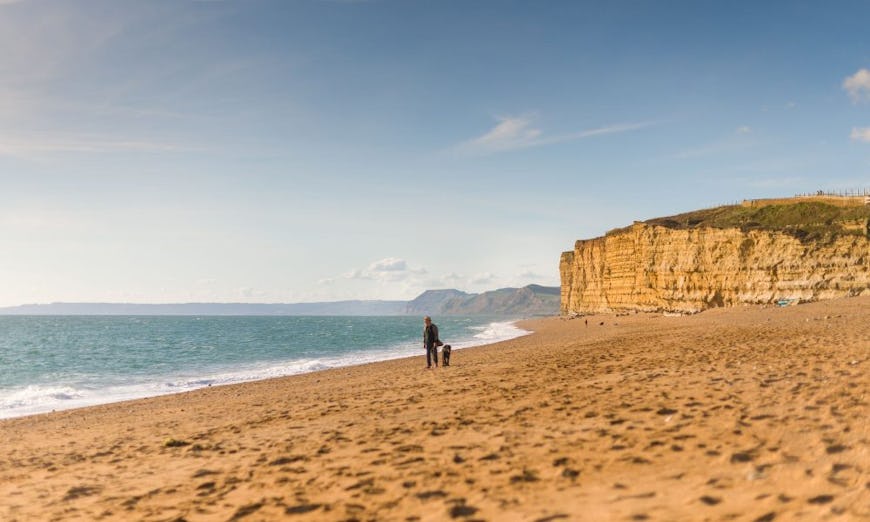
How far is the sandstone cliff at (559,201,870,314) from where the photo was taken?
162 ft

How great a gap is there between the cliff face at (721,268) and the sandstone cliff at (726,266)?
71mm

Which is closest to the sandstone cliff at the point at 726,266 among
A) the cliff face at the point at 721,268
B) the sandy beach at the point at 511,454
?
the cliff face at the point at 721,268

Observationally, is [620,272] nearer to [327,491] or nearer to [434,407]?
[434,407]

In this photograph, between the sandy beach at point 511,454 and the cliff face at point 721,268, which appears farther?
the cliff face at point 721,268

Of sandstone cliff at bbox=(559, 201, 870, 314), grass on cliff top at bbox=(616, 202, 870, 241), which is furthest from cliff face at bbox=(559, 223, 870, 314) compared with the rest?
grass on cliff top at bbox=(616, 202, 870, 241)

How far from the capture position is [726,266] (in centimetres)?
5756

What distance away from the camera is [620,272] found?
7738 cm

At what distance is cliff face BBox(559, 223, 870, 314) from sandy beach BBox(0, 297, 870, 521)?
41.6 meters

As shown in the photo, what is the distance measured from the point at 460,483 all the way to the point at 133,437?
928cm

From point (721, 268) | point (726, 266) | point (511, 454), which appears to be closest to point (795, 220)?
point (726, 266)

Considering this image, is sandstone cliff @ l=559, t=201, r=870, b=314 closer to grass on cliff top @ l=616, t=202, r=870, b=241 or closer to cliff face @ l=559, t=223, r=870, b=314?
cliff face @ l=559, t=223, r=870, b=314

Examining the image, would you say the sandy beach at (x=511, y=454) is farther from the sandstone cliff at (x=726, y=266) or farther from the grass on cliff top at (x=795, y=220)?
the grass on cliff top at (x=795, y=220)

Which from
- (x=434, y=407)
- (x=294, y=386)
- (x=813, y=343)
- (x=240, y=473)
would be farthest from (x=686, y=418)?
(x=294, y=386)

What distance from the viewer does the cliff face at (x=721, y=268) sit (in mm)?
49281
